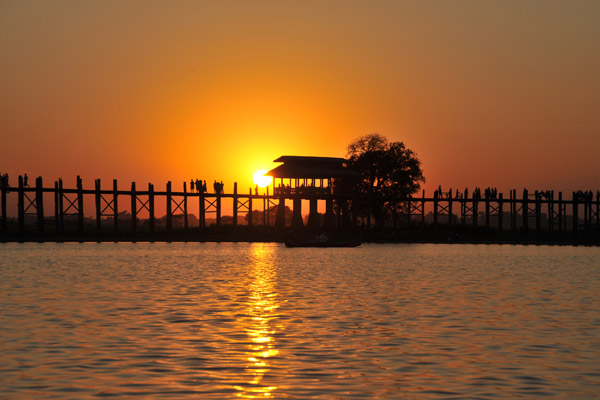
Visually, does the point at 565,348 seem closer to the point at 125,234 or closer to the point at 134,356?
the point at 134,356

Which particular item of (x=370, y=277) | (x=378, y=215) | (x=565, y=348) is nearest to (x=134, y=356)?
(x=565, y=348)

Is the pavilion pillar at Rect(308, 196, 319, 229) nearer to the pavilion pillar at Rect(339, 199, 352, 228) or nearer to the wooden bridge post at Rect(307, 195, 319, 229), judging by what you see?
the wooden bridge post at Rect(307, 195, 319, 229)

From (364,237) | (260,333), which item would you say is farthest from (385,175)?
(260,333)

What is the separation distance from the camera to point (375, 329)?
73.4 feet

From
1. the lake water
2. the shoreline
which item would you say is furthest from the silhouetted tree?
the lake water

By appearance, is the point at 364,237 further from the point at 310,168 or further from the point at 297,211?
the point at 310,168

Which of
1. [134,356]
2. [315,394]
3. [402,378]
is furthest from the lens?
[134,356]

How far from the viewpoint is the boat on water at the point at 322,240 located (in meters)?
84.4

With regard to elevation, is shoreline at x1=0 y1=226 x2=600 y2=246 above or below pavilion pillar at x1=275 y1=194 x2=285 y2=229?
below

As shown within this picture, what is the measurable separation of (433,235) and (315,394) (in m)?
92.8

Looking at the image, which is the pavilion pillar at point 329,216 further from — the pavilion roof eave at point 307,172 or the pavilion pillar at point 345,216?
the pavilion roof eave at point 307,172

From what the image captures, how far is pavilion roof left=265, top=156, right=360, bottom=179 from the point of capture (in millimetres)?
84875

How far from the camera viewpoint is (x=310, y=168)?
86.4 metres

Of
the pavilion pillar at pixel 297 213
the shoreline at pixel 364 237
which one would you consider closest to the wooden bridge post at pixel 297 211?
the pavilion pillar at pixel 297 213
